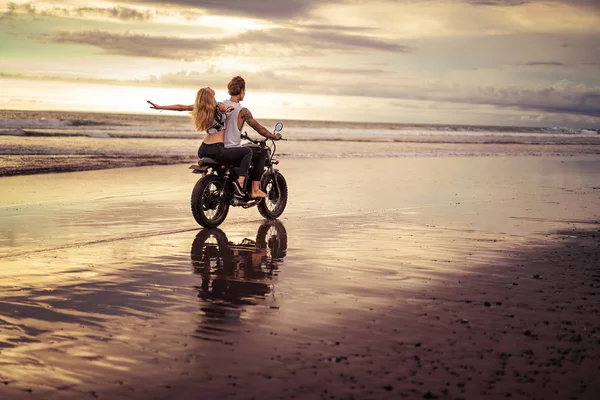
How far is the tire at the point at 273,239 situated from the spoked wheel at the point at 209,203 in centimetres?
73

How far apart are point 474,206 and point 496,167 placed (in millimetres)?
13445

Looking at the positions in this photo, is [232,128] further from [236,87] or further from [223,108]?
[236,87]

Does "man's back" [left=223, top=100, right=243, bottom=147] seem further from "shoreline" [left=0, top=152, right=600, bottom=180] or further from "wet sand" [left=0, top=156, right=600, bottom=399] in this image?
"shoreline" [left=0, top=152, right=600, bottom=180]

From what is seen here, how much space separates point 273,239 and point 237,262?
Result: 1879mm

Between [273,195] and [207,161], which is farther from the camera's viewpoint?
[273,195]

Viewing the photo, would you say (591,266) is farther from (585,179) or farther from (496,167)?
(496,167)

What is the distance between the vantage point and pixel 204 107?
434 inches

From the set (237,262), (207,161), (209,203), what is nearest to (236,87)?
(207,161)

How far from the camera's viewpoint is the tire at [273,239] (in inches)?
364

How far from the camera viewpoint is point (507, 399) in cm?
418

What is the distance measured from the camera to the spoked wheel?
11.3 metres

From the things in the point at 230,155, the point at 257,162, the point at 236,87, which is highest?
the point at 236,87

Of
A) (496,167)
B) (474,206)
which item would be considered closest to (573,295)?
(474,206)

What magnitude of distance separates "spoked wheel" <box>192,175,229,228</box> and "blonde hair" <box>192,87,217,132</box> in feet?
3.12
